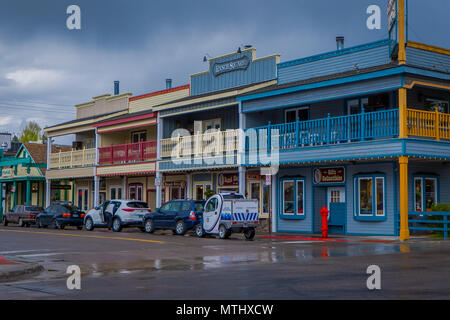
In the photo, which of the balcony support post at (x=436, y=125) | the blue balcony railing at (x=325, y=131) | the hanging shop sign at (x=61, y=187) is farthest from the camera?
the hanging shop sign at (x=61, y=187)

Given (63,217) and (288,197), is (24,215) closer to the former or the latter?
(63,217)

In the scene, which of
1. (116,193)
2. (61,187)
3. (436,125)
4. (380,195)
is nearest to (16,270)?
(380,195)

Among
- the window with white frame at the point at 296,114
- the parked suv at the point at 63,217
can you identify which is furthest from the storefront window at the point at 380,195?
the parked suv at the point at 63,217

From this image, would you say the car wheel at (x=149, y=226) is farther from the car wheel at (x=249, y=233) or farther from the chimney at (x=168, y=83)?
the chimney at (x=168, y=83)

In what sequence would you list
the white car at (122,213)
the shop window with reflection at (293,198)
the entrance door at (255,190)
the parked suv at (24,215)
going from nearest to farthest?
the shop window with reflection at (293,198), the white car at (122,213), the entrance door at (255,190), the parked suv at (24,215)

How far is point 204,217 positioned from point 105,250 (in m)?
6.33

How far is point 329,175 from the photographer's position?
27953mm

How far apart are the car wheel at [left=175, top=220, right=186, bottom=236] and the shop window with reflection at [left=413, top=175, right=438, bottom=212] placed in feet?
32.3

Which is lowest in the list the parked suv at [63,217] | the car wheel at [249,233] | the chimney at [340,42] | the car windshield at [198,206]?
the car wheel at [249,233]

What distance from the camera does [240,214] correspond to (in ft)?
79.6

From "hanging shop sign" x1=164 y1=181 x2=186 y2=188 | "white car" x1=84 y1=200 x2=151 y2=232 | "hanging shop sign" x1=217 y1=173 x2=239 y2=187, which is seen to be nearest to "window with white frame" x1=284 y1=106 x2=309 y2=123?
"hanging shop sign" x1=217 y1=173 x2=239 y2=187

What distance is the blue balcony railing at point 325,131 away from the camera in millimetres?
24219

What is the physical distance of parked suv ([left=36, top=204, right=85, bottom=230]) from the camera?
34.8m

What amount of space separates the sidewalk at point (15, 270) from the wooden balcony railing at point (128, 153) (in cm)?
2130
